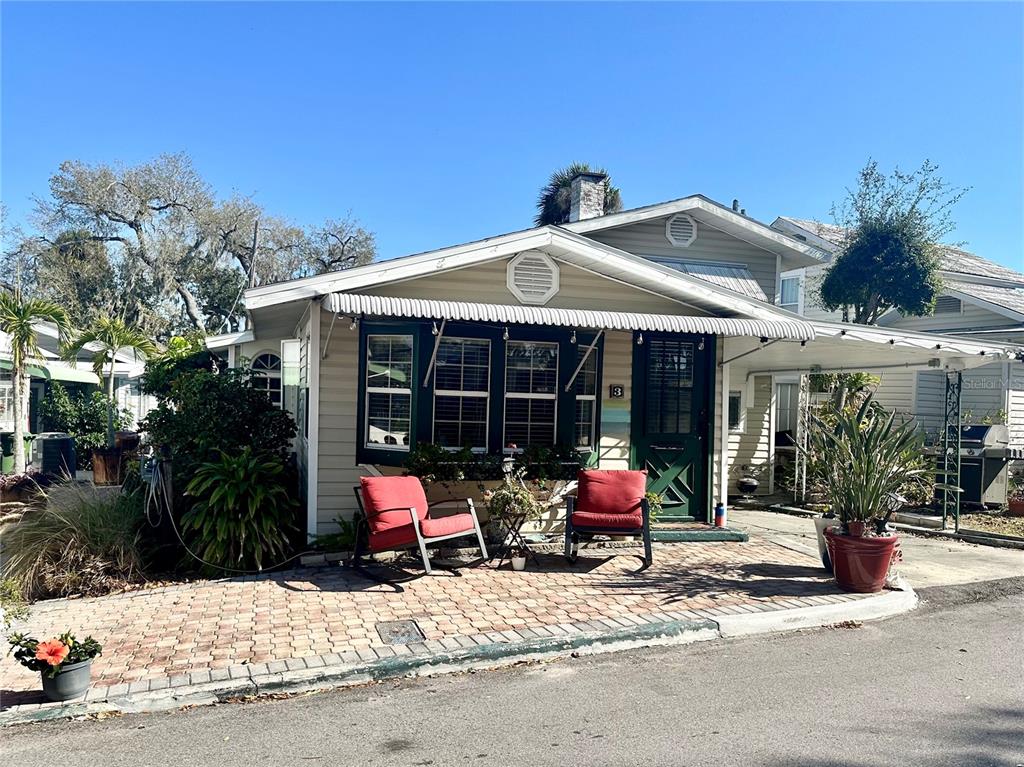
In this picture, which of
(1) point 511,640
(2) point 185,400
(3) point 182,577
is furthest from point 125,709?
(2) point 185,400

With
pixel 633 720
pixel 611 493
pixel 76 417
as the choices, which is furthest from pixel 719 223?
pixel 76 417

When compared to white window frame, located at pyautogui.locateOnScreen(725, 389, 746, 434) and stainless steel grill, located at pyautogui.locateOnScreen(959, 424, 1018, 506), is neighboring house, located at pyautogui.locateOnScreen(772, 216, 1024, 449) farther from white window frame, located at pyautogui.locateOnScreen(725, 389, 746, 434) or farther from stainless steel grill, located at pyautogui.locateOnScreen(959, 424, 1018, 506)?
white window frame, located at pyautogui.locateOnScreen(725, 389, 746, 434)

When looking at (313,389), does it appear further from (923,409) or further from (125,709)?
(923,409)

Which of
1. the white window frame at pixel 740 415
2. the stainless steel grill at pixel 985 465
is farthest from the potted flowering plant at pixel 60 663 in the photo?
the stainless steel grill at pixel 985 465

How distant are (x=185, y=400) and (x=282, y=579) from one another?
3260mm

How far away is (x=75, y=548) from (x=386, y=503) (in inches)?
123

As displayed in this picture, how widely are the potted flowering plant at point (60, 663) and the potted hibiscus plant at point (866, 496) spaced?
19.9 ft

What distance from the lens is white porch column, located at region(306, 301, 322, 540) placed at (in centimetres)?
792

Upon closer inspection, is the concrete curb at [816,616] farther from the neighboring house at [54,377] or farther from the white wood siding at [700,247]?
the neighboring house at [54,377]

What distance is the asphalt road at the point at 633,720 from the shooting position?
3.70m

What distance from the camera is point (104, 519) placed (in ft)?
24.5

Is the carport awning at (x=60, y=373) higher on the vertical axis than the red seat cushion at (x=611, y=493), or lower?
higher

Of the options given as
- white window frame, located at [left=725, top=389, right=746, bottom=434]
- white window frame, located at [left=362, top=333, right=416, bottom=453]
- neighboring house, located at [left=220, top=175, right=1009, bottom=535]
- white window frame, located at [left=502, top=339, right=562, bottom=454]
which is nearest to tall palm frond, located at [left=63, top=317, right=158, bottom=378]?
neighboring house, located at [left=220, top=175, right=1009, bottom=535]

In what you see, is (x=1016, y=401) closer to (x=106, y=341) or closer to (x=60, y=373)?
(x=106, y=341)
